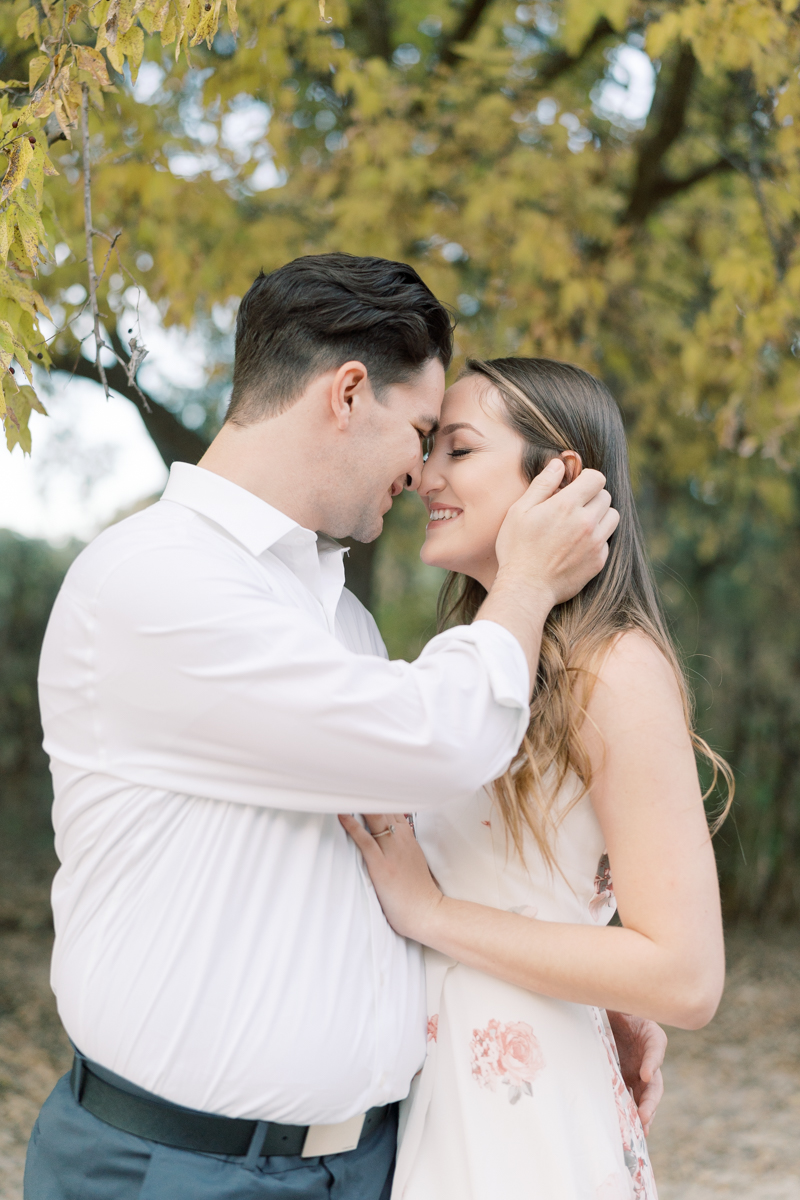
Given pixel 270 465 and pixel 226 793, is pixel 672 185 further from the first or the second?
pixel 226 793

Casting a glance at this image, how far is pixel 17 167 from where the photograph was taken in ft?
6.03

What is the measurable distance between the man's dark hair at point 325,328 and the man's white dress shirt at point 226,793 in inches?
17.6

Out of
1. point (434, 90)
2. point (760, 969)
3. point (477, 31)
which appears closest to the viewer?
point (434, 90)

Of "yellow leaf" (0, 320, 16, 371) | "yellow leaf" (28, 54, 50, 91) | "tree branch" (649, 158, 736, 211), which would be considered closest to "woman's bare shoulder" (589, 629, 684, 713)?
"yellow leaf" (0, 320, 16, 371)

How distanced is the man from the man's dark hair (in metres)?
0.31

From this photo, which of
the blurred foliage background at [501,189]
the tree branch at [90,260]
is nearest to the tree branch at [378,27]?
the blurred foliage background at [501,189]

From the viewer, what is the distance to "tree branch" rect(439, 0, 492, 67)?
5.20m

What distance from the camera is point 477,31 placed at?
17.0ft

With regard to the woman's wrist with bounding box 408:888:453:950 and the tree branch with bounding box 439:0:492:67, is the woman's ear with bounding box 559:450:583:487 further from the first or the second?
the tree branch with bounding box 439:0:492:67

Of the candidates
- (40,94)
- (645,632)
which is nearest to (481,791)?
(645,632)

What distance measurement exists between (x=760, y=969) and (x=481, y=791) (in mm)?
6580

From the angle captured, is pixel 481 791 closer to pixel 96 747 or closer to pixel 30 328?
pixel 96 747

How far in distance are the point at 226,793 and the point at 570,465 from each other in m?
0.98

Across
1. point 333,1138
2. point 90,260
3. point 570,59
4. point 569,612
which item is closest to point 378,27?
point 570,59
